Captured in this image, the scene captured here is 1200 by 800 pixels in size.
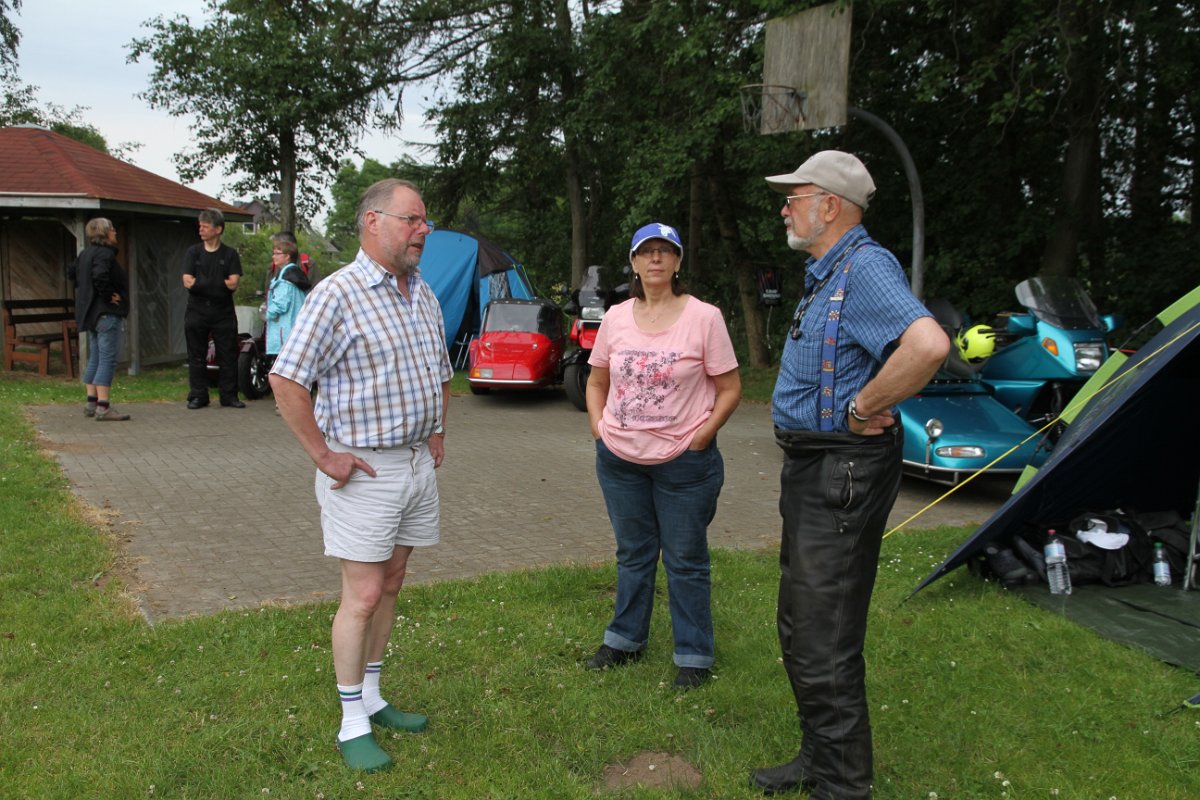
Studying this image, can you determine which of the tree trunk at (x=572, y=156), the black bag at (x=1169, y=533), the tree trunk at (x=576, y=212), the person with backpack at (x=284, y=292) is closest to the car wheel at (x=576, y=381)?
the person with backpack at (x=284, y=292)

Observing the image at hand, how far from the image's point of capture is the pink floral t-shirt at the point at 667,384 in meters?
3.82

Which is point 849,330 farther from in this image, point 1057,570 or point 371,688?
point 1057,570

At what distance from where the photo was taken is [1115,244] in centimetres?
1370

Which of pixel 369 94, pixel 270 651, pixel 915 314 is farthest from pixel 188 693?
pixel 369 94

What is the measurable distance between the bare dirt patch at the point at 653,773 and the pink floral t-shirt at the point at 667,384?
1101 mm

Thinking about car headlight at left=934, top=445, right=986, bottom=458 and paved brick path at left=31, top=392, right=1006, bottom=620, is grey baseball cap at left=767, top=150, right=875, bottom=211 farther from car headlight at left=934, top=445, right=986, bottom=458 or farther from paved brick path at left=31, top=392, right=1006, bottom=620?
car headlight at left=934, top=445, right=986, bottom=458

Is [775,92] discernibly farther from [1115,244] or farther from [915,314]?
[915,314]

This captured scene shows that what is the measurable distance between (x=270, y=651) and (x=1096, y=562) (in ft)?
13.8

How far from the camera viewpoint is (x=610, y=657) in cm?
419

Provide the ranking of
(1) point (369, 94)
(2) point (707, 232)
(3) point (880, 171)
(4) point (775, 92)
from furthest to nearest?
(2) point (707, 232) < (1) point (369, 94) < (3) point (880, 171) < (4) point (775, 92)

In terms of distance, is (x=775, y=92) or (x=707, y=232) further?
(x=707, y=232)

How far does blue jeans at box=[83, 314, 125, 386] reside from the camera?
980 cm

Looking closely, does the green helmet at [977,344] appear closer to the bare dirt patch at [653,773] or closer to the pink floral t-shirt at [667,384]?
the pink floral t-shirt at [667,384]

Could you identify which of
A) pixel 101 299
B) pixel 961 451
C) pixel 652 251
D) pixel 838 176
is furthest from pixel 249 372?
pixel 838 176
